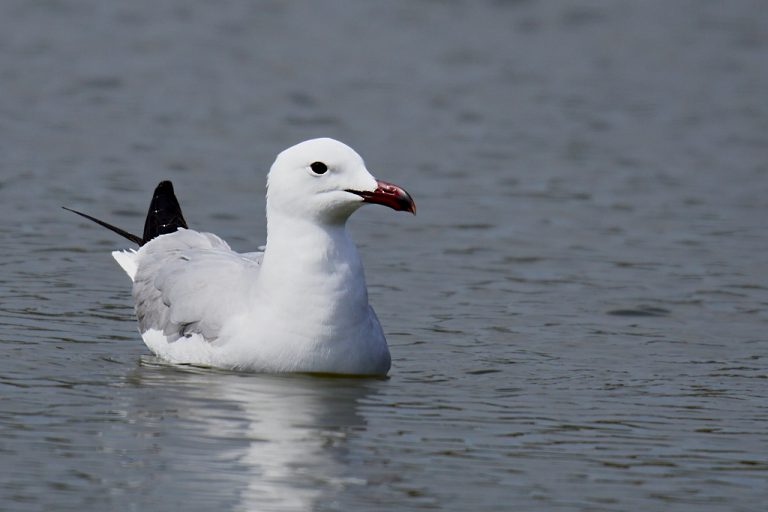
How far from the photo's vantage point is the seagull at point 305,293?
27.8 ft

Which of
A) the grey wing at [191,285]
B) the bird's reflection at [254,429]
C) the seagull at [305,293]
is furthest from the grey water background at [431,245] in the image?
the grey wing at [191,285]

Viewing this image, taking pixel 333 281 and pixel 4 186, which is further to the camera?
pixel 4 186

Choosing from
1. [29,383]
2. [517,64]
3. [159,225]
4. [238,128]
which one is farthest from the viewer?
[517,64]

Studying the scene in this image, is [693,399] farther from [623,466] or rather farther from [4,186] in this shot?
[4,186]

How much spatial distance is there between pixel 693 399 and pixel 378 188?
1928 millimetres

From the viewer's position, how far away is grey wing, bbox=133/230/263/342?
29.2ft

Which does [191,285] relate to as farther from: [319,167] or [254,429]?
[254,429]

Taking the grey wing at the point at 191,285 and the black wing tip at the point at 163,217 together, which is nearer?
the grey wing at the point at 191,285

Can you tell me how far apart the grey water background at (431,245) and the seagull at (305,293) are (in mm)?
152

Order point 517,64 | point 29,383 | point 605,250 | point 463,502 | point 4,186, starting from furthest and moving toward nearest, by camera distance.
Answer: point 517,64
point 4,186
point 605,250
point 29,383
point 463,502

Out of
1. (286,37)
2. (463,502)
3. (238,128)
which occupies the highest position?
(286,37)

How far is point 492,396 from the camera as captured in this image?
8.46 m

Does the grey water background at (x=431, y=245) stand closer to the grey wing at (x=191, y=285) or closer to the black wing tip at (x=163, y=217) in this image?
the grey wing at (x=191, y=285)

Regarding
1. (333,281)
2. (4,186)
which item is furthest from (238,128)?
(333,281)
